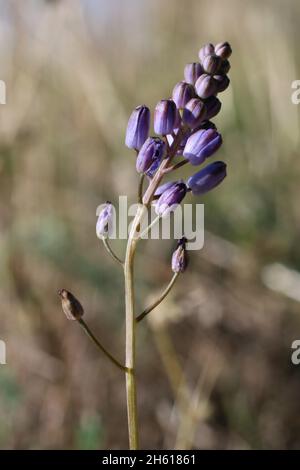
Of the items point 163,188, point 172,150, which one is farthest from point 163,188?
point 172,150

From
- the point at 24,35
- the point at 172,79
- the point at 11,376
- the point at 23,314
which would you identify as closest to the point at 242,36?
the point at 172,79

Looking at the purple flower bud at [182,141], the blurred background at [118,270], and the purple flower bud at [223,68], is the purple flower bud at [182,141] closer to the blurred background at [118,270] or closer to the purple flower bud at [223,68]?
the purple flower bud at [223,68]

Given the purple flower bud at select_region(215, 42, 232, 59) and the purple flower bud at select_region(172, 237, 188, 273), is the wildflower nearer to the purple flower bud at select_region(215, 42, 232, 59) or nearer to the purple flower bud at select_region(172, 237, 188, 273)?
the purple flower bud at select_region(172, 237, 188, 273)

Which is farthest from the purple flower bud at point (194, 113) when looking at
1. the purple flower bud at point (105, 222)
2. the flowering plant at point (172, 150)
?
the purple flower bud at point (105, 222)

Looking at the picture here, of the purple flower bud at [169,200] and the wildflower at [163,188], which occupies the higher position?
the wildflower at [163,188]

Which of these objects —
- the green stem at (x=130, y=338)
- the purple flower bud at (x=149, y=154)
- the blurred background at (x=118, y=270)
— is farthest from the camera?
the blurred background at (x=118, y=270)
